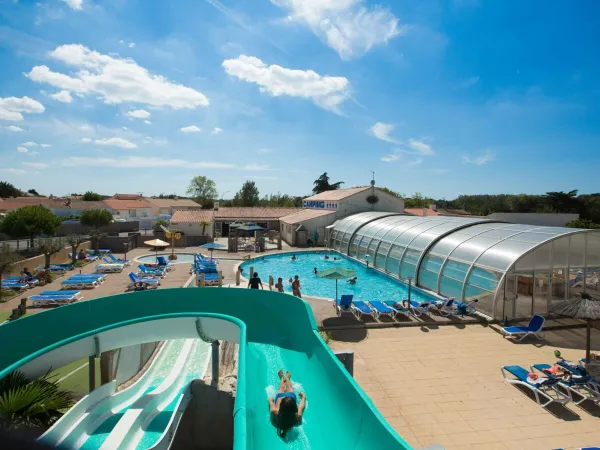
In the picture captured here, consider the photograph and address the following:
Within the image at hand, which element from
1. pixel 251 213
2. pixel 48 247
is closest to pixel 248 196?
pixel 251 213

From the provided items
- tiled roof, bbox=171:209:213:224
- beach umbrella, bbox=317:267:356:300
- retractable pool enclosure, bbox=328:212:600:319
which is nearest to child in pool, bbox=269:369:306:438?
beach umbrella, bbox=317:267:356:300

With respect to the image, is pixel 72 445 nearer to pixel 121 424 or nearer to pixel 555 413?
pixel 121 424

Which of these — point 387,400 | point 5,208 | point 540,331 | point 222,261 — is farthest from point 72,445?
point 5,208

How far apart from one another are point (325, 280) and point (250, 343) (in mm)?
12902

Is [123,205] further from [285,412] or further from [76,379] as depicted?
[285,412]

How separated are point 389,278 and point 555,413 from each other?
13.0 meters

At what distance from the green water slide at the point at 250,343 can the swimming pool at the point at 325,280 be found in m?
8.90

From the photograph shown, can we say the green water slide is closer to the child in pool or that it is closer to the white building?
the child in pool

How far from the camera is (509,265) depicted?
1236cm

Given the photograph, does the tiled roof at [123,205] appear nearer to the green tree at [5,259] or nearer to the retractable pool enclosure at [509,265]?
the green tree at [5,259]

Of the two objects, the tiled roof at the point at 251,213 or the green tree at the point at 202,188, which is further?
the green tree at the point at 202,188

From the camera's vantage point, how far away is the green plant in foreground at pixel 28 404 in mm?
4617

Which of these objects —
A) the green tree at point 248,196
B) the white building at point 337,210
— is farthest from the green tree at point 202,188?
the white building at point 337,210

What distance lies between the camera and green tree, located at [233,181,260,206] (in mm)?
76938
